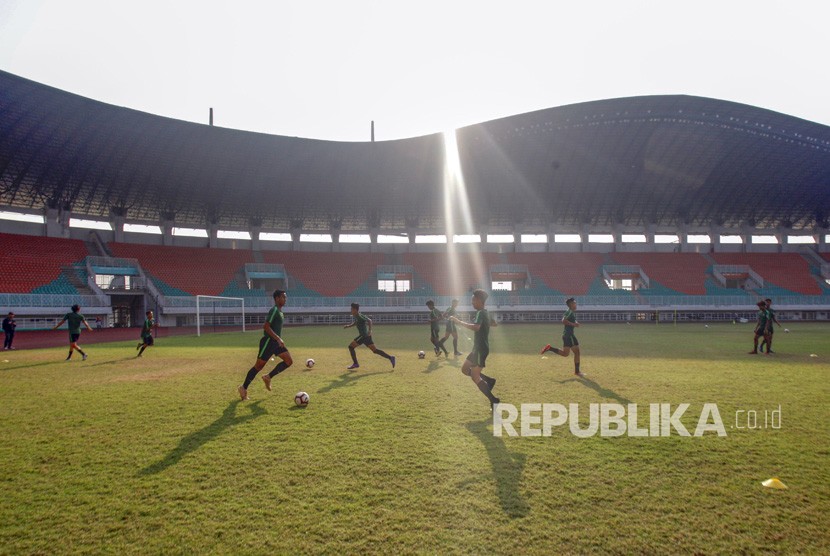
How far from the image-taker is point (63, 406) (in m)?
8.53

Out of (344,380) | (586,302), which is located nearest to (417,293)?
(586,302)

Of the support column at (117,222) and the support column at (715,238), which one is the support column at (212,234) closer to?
the support column at (117,222)

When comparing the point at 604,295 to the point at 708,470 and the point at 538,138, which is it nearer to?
the point at 538,138

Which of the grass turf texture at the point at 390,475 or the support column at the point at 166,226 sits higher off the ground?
the support column at the point at 166,226

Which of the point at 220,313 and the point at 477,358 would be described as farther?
the point at 220,313

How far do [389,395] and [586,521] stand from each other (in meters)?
5.82

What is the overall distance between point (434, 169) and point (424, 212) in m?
7.68

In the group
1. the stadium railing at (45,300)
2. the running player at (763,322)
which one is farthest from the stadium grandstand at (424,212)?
the running player at (763,322)

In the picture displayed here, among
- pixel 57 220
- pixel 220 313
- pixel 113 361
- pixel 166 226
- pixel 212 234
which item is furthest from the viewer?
pixel 212 234

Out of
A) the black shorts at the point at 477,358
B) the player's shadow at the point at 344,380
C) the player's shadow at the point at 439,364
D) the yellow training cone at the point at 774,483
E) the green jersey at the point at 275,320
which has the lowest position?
the player's shadow at the point at 439,364

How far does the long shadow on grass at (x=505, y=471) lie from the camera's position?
4.26 metres

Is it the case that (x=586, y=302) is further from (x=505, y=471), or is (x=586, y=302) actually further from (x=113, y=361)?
(x=505, y=471)

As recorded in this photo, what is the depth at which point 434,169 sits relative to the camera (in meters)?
47.5

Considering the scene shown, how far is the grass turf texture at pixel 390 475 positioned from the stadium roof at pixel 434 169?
36.8 meters
